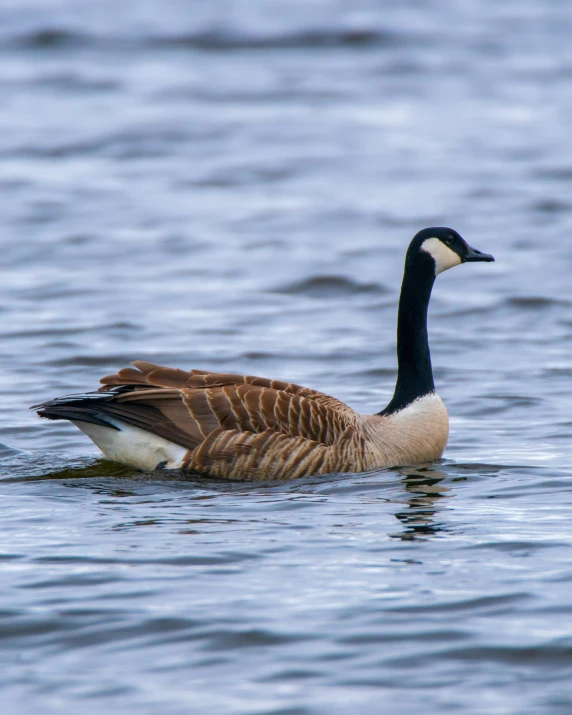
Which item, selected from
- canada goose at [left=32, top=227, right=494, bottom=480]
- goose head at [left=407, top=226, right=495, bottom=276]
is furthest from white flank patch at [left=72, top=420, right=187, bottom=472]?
goose head at [left=407, top=226, right=495, bottom=276]

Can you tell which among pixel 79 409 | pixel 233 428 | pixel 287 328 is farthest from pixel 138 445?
pixel 287 328

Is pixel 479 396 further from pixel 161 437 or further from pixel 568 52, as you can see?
pixel 568 52

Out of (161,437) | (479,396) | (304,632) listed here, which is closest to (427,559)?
(304,632)

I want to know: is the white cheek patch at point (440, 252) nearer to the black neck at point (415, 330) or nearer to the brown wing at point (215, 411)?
the black neck at point (415, 330)

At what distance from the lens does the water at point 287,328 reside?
6.60 m

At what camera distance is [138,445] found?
9.95 m

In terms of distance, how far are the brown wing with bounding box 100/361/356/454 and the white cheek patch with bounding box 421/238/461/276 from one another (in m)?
1.64

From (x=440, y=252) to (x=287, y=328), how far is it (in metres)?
5.30

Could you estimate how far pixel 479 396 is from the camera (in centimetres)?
1290

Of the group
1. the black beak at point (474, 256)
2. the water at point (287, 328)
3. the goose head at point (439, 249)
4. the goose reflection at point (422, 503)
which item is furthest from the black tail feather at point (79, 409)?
the black beak at point (474, 256)

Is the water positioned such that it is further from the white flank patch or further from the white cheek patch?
the white cheek patch

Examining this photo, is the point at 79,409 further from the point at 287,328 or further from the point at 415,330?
the point at 287,328

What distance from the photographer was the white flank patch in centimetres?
991

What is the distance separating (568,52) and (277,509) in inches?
1170
